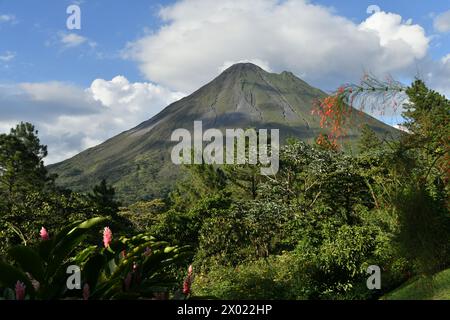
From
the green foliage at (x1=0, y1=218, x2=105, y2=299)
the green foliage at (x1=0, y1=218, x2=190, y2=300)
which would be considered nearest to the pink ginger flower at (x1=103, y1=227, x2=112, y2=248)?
the green foliage at (x1=0, y1=218, x2=190, y2=300)

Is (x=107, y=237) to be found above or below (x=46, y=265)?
above

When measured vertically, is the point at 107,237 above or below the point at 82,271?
above

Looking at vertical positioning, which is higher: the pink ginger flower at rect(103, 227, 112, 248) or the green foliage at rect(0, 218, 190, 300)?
the pink ginger flower at rect(103, 227, 112, 248)

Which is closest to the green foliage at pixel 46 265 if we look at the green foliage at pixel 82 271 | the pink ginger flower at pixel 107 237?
the green foliage at pixel 82 271

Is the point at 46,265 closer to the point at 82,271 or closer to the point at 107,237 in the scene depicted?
the point at 82,271

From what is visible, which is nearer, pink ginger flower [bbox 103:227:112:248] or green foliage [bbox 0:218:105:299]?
green foliage [bbox 0:218:105:299]

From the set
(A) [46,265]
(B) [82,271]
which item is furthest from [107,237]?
(A) [46,265]

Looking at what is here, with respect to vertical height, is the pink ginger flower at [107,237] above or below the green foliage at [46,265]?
above

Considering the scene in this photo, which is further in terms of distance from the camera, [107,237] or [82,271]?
[107,237]

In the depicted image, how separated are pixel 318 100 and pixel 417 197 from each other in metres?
0.88

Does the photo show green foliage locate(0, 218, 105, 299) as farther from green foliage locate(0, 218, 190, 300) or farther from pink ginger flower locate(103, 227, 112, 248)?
pink ginger flower locate(103, 227, 112, 248)

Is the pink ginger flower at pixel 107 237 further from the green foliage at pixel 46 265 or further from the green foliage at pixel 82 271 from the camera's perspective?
the green foliage at pixel 46 265

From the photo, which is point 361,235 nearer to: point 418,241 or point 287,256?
point 287,256
